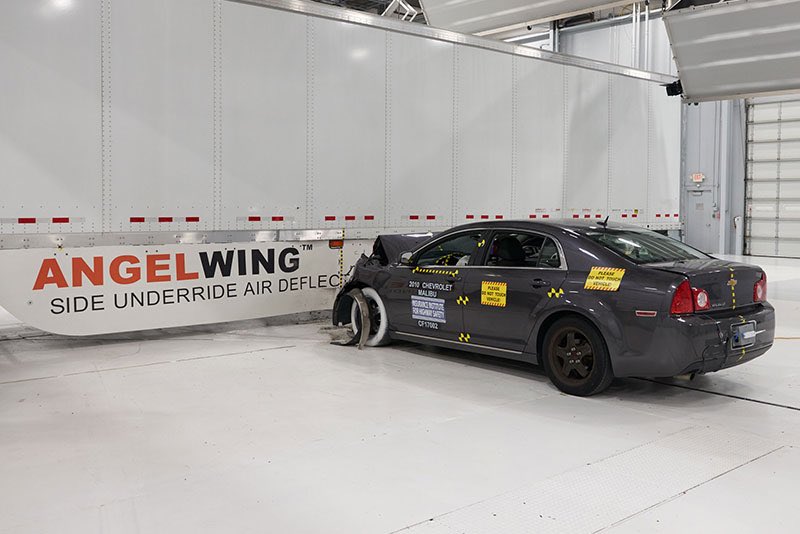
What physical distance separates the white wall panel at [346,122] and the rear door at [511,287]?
288 centimetres

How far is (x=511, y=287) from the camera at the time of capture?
6.54m

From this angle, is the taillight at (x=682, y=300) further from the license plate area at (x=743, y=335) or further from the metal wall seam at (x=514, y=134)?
the metal wall seam at (x=514, y=134)

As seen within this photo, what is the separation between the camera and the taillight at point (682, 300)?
5.50 m

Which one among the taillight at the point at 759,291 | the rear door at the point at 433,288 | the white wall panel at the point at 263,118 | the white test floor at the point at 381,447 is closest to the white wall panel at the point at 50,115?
the white wall panel at the point at 263,118

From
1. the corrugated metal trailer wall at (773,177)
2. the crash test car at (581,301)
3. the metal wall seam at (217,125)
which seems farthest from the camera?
the corrugated metal trailer wall at (773,177)

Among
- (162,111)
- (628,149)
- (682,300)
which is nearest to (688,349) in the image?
(682,300)

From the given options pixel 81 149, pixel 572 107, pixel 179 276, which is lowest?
pixel 179 276

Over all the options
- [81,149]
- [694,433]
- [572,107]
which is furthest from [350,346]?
[572,107]

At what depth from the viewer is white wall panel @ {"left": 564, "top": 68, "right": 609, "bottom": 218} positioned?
11797 millimetres

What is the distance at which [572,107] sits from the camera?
1175 centimetres

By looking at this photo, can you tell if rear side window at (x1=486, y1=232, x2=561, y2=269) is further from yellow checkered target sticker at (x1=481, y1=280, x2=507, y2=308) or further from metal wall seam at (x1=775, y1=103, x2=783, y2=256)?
metal wall seam at (x1=775, y1=103, x2=783, y2=256)

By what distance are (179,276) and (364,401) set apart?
10.6 ft

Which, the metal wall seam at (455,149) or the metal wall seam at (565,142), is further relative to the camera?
the metal wall seam at (565,142)

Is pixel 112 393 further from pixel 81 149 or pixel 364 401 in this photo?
pixel 81 149
